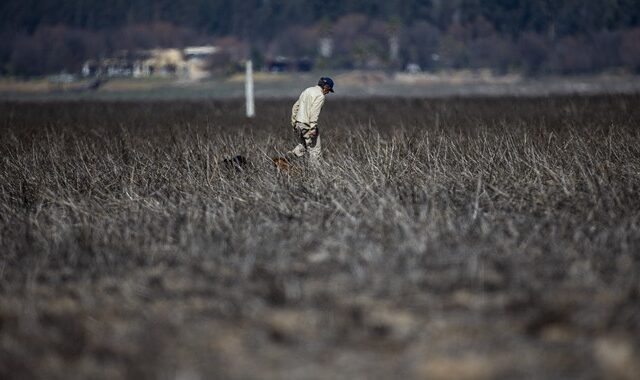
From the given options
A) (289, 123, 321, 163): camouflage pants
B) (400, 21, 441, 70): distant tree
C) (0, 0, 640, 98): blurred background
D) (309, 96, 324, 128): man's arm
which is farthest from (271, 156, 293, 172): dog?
(400, 21, 441, 70): distant tree

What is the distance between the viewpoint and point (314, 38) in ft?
475

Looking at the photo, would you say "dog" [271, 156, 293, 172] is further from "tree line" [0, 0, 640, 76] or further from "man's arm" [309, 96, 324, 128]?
"tree line" [0, 0, 640, 76]

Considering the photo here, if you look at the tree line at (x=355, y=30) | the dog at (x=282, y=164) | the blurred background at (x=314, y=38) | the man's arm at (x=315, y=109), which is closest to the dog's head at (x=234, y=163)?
the dog at (x=282, y=164)

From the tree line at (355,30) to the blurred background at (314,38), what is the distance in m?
0.20

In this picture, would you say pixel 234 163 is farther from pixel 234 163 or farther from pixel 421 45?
pixel 421 45

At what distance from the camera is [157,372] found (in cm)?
485

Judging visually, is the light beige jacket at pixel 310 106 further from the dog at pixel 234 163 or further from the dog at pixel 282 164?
the dog at pixel 234 163

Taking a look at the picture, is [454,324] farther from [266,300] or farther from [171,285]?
[171,285]

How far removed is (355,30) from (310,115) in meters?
137

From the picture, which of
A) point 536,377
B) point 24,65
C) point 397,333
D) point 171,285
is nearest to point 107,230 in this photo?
point 171,285

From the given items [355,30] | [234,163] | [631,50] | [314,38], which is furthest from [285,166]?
[355,30]

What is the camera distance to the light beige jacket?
43.0 ft

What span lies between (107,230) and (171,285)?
2315 millimetres

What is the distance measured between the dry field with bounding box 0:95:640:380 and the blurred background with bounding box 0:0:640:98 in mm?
94381
